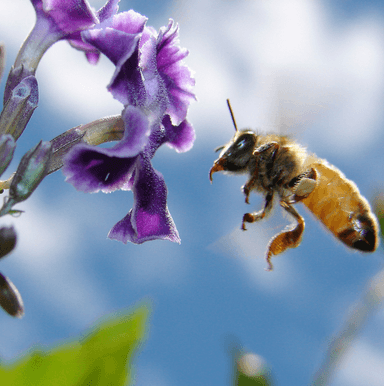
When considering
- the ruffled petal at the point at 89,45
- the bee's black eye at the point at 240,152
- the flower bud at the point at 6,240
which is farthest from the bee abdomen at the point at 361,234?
the flower bud at the point at 6,240

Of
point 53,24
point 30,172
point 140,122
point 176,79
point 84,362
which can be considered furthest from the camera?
point 84,362

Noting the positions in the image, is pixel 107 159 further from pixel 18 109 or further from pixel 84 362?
pixel 84 362

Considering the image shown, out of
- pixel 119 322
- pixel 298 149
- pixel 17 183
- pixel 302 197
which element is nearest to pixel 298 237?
pixel 302 197

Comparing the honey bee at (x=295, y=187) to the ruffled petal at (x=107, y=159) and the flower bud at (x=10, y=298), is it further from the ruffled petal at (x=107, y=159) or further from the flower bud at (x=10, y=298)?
the flower bud at (x=10, y=298)

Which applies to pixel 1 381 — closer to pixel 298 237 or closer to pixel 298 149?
pixel 298 237

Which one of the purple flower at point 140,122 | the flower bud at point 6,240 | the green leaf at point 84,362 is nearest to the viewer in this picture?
the flower bud at point 6,240

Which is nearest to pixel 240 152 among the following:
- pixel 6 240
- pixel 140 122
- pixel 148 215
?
pixel 148 215
